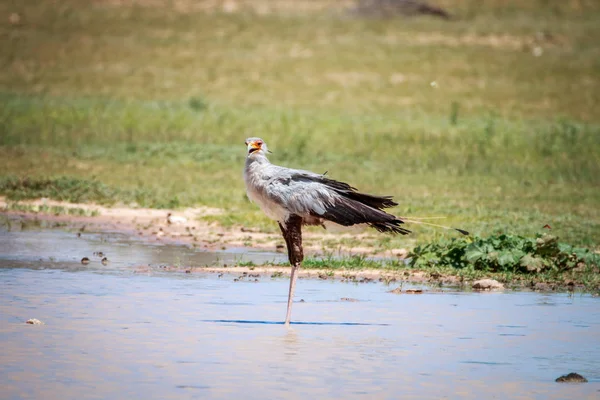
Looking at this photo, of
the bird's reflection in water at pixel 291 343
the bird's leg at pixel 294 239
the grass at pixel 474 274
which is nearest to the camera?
the bird's reflection in water at pixel 291 343

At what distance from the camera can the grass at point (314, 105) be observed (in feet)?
59.6

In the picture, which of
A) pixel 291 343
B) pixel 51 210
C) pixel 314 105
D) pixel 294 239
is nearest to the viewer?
pixel 291 343

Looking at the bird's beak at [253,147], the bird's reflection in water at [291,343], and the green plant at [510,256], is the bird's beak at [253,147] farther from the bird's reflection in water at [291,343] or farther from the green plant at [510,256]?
the green plant at [510,256]

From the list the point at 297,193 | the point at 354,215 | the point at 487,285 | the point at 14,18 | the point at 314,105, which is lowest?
the point at 487,285

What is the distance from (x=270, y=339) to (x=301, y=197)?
124cm

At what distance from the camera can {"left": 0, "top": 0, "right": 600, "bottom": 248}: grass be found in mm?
18156

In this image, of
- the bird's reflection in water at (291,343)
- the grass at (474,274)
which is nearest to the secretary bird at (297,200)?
the bird's reflection in water at (291,343)

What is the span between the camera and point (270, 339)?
841 cm

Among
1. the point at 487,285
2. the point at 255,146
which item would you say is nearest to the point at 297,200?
the point at 255,146

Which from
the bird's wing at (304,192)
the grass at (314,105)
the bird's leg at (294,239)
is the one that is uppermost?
the grass at (314,105)

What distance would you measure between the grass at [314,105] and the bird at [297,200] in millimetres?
4870

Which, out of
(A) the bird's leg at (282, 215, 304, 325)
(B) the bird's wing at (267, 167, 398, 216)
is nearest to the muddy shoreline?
(A) the bird's leg at (282, 215, 304, 325)

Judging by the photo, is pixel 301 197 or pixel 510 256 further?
pixel 510 256

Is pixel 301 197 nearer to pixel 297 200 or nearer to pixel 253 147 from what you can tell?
pixel 297 200
